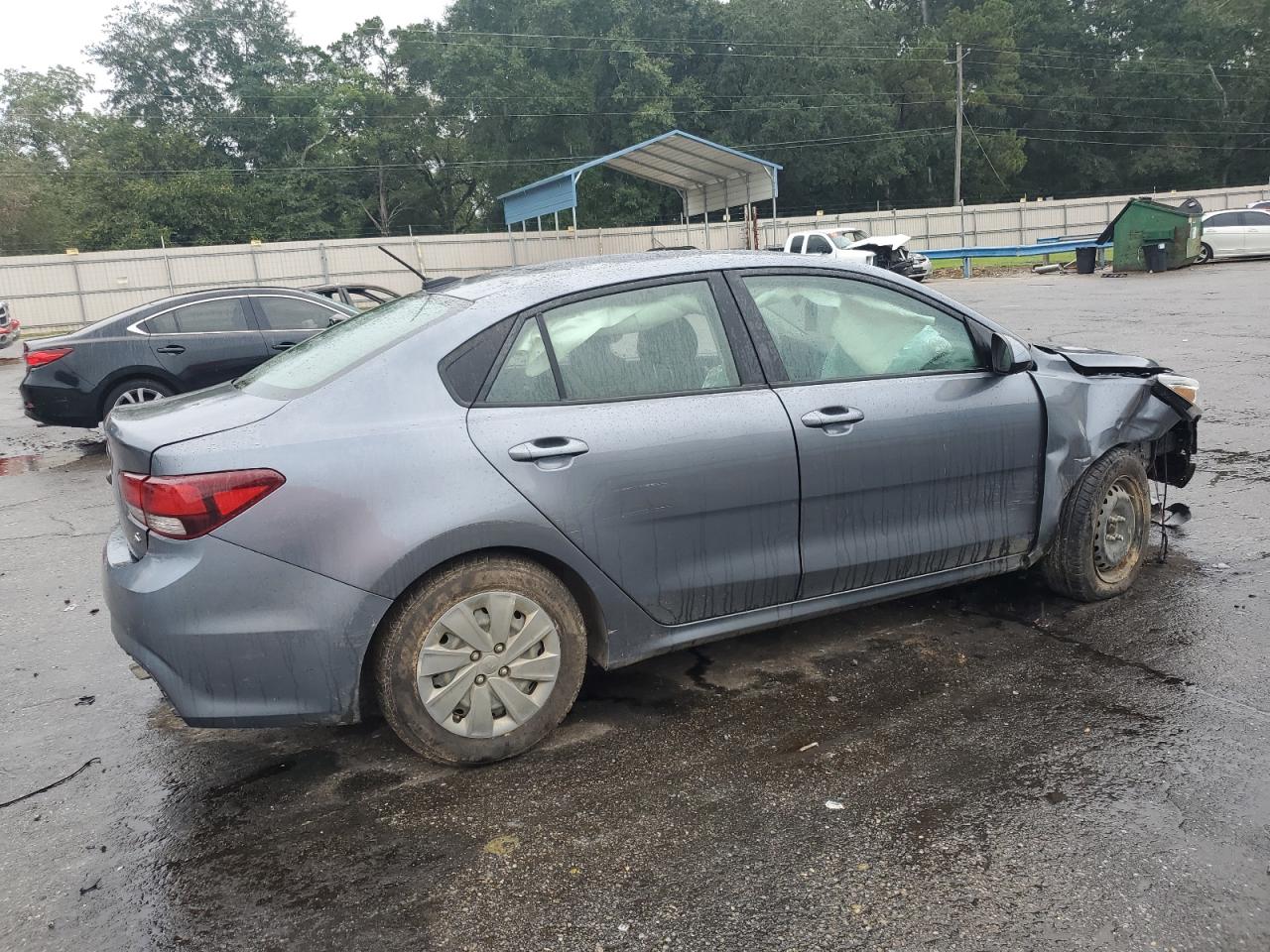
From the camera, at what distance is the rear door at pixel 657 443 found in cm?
336

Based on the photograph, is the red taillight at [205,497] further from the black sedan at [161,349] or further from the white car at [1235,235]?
the white car at [1235,235]

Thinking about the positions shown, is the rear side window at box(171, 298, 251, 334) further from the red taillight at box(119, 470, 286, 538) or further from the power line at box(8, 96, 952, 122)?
the power line at box(8, 96, 952, 122)

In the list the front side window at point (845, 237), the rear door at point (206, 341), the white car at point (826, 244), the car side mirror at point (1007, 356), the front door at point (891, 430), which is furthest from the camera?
the front side window at point (845, 237)

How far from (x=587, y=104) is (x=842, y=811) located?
58.7 meters

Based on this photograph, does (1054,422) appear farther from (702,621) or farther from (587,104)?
(587,104)

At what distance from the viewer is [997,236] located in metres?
43.2

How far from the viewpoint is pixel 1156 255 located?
2572 cm

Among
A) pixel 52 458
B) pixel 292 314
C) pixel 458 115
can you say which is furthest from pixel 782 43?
pixel 52 458

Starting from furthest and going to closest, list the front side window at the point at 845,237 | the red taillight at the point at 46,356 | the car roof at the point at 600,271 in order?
the front side window at the point at 845,237 < the red taillight at the point at 46,356 < the car roof at the point at 600,271

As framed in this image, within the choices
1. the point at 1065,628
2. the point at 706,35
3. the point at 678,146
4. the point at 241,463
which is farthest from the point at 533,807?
the point at 706,35

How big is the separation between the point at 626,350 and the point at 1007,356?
1655mm

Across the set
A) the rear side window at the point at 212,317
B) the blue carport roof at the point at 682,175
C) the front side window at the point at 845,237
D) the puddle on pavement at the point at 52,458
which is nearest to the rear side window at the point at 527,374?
the rear side window at the point at 212,317

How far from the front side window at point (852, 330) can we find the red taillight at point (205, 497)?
1928 mm

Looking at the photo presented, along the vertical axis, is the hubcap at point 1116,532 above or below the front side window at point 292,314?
below
